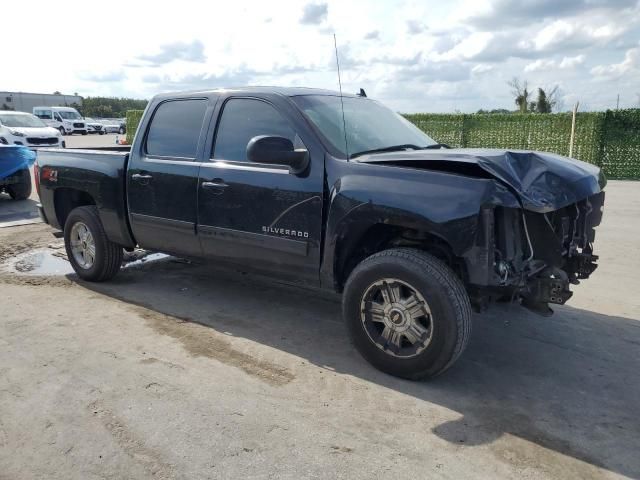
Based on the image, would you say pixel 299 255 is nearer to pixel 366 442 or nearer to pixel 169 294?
pixel 366 442

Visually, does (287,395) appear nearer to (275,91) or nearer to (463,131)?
(275,91)

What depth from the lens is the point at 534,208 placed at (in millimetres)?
3254

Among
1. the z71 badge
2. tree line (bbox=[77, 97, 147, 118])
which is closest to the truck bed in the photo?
the z71 badge

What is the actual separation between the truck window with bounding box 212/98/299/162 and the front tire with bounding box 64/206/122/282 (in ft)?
5.80

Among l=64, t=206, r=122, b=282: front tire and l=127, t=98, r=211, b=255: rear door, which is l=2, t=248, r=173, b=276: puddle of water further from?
l=127, t=98, r=211, b=255: rear door

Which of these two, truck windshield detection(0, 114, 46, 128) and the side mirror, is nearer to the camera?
the side mirror

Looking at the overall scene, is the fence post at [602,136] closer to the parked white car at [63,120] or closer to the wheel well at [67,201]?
the wheel well at [67,201]

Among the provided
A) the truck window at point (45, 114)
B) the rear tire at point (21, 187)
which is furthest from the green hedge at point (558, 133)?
the truck window at point (45, 114)

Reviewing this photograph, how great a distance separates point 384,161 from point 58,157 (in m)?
3.87

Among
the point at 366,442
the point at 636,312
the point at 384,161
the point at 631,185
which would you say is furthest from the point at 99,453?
the point at 631,185

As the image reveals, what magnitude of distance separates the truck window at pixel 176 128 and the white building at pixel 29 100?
211 ft

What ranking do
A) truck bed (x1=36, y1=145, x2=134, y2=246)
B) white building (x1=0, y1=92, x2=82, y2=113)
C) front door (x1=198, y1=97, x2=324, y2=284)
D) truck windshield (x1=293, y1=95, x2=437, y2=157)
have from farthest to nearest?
white building (x1=0, y1=92, x2=82, y2=113)
truck bed (x1=36, y1=145, x2=134, y2=246)
truck windshield (x1=293, y1=95, x2=437, y2=157)
front door (x1=198, y1=97, x2=324, y2=284)

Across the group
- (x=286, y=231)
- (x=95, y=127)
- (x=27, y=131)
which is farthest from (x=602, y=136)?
(x=95, y=127)

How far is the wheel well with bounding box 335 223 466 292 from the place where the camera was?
3733 millimetres
